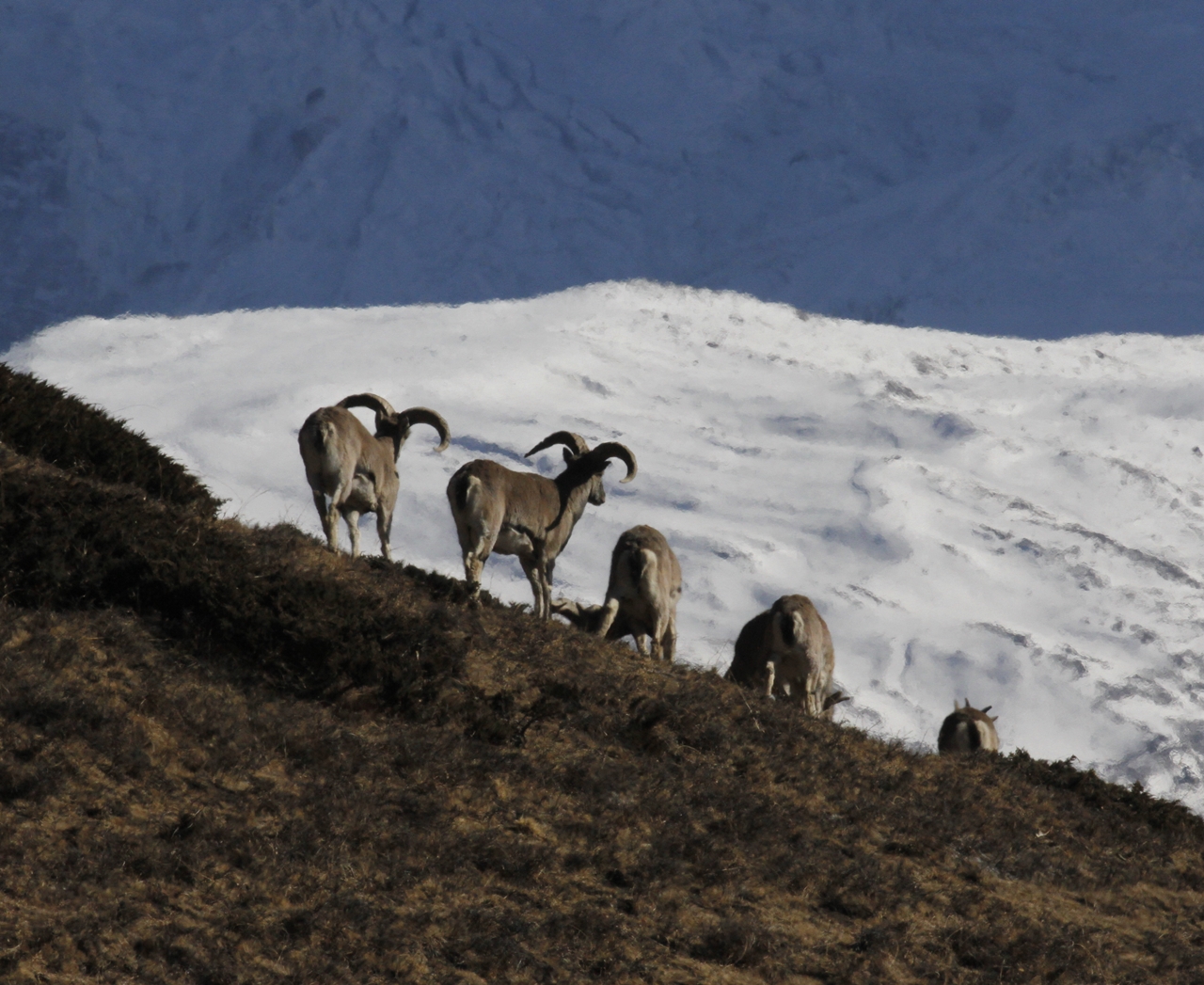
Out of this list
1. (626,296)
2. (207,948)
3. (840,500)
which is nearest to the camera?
(207,948)

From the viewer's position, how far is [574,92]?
135125mm

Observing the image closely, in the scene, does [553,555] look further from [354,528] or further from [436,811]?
[436,811]

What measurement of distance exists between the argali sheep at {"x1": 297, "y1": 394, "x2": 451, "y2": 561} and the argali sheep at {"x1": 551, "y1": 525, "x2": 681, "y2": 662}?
286 centimetres

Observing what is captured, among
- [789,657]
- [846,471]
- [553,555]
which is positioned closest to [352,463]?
[553,555]

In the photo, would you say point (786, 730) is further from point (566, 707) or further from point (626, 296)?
point (626, 296)

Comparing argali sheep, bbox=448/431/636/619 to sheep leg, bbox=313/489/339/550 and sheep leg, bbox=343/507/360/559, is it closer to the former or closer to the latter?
sheep leg, bbox=343/507/360/559

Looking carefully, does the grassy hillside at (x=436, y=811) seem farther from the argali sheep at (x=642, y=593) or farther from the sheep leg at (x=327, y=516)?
the argali sheep at (x=642, y=593)

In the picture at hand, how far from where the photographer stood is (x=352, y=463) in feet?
61.4

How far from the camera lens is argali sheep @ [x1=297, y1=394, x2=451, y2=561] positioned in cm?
1831

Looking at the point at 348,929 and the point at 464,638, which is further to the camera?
the point at 464,638

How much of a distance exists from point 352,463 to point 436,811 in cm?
761

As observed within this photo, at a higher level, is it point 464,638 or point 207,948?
point 464,638

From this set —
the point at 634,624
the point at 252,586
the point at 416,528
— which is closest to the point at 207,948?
the point at 252,586

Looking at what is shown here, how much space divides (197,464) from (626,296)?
55.6 meters
